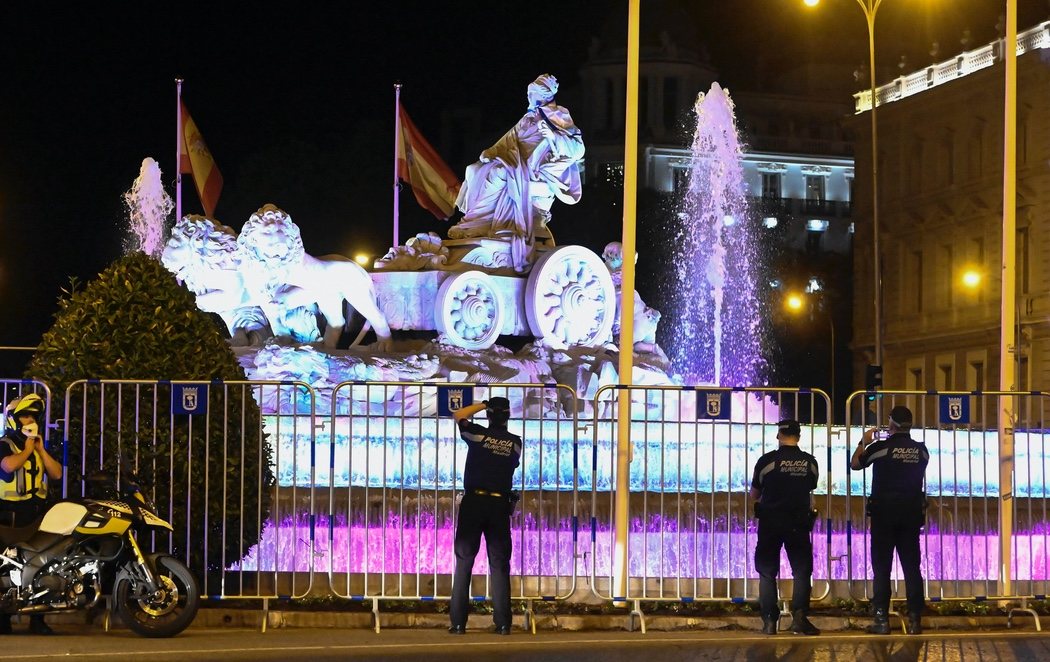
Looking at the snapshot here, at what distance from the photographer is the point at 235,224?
5128cm

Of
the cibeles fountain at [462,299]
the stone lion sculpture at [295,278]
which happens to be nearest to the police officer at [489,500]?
the cibeles fountain at [462,299]

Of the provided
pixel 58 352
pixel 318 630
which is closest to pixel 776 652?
pixel 318 630

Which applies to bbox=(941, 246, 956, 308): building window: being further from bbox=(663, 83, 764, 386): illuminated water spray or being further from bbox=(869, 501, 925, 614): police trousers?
bbox=(869, 501, 925, 614): police trousers

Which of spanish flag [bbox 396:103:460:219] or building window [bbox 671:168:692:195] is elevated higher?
building window [bbox 671:168:692:195]

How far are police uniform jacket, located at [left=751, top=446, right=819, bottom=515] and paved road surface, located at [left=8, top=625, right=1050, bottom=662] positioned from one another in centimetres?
90

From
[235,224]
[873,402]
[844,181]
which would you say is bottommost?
[873,402]

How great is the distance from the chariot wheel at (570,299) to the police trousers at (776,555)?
11.1 metres

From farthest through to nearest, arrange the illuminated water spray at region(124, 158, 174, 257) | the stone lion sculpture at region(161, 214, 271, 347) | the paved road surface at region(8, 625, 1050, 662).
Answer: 1. the illuminated water spray at region(124, 158, 174, 257)
2. the stone lion sculpture at region(161, 214, 271, 347)
3. the paved road surface at region(8, 625, 1050, 662)

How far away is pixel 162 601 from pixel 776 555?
4.20m

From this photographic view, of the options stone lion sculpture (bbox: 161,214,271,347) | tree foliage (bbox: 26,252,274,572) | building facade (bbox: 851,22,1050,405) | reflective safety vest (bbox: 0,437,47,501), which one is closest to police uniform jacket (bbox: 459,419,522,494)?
tree foliage (bbox: 26,252,274,572)

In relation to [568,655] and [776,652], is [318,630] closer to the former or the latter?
[568,655]

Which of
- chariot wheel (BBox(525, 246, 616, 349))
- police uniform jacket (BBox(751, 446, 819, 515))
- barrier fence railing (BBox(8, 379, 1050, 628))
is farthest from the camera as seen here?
chariot wheel (BBox(525, 246, 616, 349))

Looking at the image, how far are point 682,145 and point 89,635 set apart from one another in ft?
220

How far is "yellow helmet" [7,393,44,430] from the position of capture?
13.0 m
